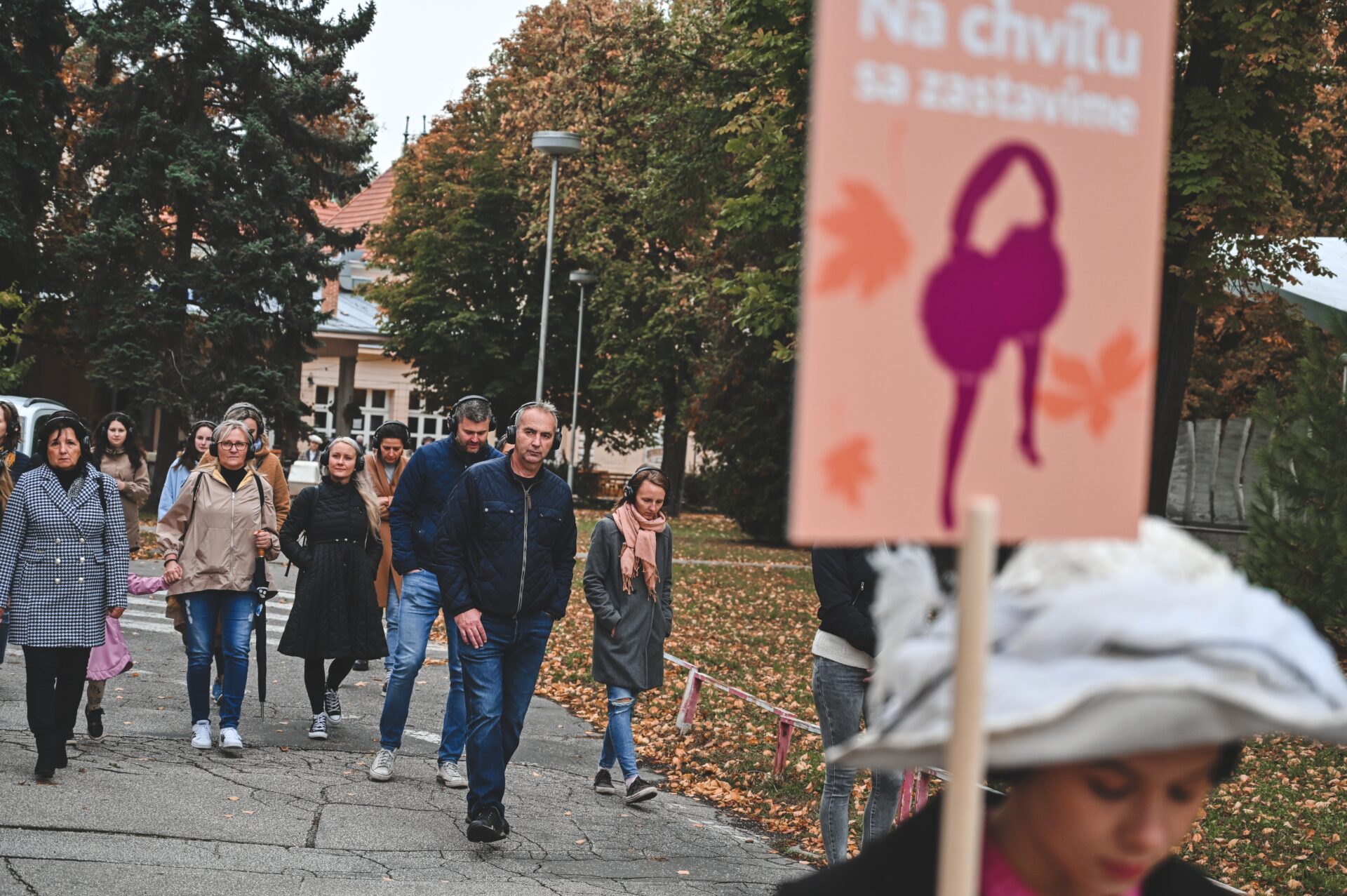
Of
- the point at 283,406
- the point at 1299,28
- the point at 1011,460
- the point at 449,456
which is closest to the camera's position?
the point at 1011,460

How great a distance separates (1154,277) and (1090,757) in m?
0.67

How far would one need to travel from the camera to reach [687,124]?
1420 inches

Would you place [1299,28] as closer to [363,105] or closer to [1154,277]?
[1154,277]

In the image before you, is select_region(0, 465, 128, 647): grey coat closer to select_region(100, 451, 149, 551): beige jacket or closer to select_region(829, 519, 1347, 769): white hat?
select_region(100, 451, 149, 551): beige jacket

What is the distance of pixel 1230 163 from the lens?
56.5 ft

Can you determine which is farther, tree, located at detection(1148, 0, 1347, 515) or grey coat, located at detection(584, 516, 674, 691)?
tree, located at detection(1148, 0, 1347, 515)

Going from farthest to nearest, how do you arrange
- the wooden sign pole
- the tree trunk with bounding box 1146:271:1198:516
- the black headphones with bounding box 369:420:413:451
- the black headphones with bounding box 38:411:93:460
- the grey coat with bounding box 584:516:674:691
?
the tree trunk with bounding box 1146:271:1198:516 → the black headphones with bounding box 369:420:413:451 → the grey coat with bounding box 584:516:674:691 → the black headphones with bounding box 38:411:93:460 → the wooden sign pole

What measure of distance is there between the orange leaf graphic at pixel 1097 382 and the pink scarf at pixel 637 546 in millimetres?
7114

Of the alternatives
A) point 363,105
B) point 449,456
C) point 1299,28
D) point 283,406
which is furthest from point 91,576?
point 363,105

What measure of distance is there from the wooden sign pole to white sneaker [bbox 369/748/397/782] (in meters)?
7.68

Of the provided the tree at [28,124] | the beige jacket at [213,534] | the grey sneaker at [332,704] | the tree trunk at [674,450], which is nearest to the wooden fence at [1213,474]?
the grey sneaker at [332,704]

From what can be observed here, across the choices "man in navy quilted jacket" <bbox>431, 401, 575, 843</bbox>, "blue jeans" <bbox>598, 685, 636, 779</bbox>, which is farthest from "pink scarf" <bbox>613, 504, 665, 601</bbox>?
"man in navy quilted jacket" <bbox>431, 401, 575, 843</bbox>

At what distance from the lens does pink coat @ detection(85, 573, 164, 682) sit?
382 inches

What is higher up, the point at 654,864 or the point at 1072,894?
the point at 1072,894
